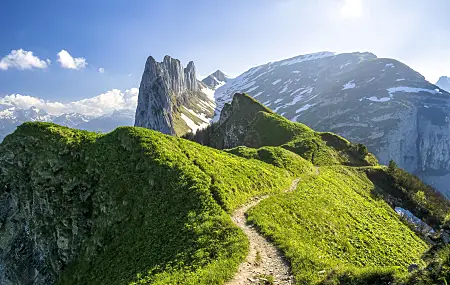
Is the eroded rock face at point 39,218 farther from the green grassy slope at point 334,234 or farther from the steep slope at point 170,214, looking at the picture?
the green grassy slope at point 334,234

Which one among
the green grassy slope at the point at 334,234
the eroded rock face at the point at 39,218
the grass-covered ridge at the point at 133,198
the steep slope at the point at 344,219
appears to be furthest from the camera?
the eroded rock face at the point at 39,218

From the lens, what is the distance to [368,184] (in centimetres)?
5581

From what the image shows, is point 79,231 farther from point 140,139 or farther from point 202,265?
point 202,265

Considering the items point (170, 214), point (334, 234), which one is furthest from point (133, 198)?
point (334, 234)

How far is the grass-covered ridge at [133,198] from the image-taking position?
21.0 m

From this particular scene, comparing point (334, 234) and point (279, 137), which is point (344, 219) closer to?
point (334, 234)

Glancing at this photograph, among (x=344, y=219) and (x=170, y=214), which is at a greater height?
(x=170, y=214)

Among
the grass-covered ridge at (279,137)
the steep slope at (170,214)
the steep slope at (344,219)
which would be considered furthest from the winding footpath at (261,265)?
the grass-covered ridge at (279,137)

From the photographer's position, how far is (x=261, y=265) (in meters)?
18.4

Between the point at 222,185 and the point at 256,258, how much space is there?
11353 millimetres

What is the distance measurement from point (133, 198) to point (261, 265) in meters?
19.0

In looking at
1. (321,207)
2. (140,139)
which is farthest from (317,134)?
(140,139)

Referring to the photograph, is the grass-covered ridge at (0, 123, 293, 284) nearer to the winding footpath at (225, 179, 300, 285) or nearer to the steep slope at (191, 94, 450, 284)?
the winding footpath at (225, 179, 300, 285)

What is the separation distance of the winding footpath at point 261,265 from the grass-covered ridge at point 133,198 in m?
0.68
